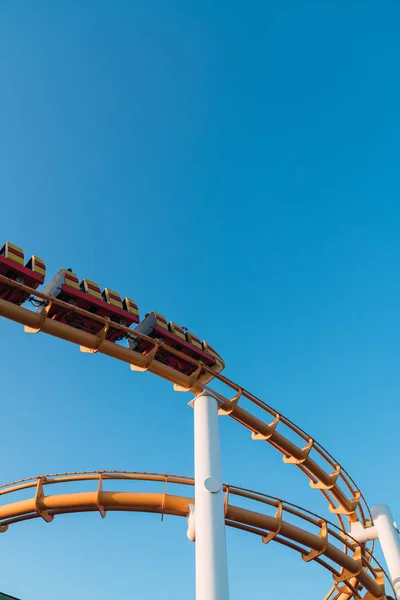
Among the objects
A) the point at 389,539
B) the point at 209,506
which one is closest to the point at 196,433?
the point at 209,506

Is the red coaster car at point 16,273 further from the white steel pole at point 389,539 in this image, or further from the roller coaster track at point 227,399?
the white steel pole at point 389,539

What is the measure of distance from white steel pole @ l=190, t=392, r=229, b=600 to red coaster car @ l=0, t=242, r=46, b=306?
12.1 ft

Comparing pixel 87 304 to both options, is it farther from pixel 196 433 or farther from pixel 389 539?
pixel 389 539

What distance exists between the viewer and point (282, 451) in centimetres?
1273

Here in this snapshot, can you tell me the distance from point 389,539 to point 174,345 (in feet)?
23.6

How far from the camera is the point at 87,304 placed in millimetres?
10297

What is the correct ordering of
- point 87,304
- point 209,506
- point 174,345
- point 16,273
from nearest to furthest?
point 209,506 < point 16,273 < point 87,304 < point 174,345

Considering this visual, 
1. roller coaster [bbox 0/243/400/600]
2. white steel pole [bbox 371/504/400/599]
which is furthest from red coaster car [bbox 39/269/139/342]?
white steel pole [bbox 371/504/400/599]

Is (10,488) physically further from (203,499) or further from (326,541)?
(326,541)

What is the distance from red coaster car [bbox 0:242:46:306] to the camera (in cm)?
938

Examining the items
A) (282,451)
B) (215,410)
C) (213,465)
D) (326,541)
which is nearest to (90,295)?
(215,410)

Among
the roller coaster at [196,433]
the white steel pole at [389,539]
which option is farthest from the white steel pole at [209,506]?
the white steel pole at [389,539]

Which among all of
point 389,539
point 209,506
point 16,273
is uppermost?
point 16,273

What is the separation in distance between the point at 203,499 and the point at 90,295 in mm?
4147
